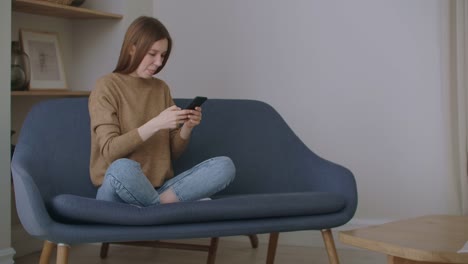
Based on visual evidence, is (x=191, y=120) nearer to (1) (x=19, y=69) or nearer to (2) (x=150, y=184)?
(2) (x=150, y=184)

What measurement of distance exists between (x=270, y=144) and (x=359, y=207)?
846 millimetres

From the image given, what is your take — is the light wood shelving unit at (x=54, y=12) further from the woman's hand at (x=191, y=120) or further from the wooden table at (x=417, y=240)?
the wooden table at (x=417, y=240)

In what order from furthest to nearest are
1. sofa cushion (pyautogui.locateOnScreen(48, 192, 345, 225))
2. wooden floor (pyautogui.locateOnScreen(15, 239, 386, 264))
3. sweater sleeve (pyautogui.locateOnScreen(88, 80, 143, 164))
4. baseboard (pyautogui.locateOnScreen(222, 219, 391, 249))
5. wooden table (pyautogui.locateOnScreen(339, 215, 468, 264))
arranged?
baseboard (pyautogui.locateOnScreen(222, 219, 391, 249)) → wooden floor (pyautogui.locateOnScreen(15, 239, 386, 264)) → sweater sleeve (pyautogui.locateOnScreen(88, 80, 143, 164)) → sofa cushion (pyautogui.locateOnScreen(48, 192, 345, 225)) → wooden table (pyautogui.locateOnScreen(339, 215, 468, 264))

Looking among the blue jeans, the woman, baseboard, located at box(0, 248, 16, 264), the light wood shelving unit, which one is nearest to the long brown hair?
the woman

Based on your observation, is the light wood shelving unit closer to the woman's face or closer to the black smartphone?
the woman's face

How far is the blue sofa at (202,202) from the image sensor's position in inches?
92.0

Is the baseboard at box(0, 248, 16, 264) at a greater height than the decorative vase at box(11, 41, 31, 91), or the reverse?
the decorative vase at box(11, 41, 31, 91)

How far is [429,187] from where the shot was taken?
3615 millimetres

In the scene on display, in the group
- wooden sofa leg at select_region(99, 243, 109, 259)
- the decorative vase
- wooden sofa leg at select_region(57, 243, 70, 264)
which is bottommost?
wooden sofa leg at select_region(99, 243, 109, 259)

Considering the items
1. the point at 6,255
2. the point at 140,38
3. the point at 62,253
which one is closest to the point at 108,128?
the point at 140,38

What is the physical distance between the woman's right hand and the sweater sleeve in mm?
27

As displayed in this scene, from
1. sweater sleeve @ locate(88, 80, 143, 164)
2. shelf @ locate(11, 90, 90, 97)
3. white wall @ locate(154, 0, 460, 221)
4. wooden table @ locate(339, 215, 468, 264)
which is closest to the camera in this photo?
wooden table @ locate(339, 215, 468, 264)

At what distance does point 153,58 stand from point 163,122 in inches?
13.2

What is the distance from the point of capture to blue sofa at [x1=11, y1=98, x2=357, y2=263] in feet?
7.67
